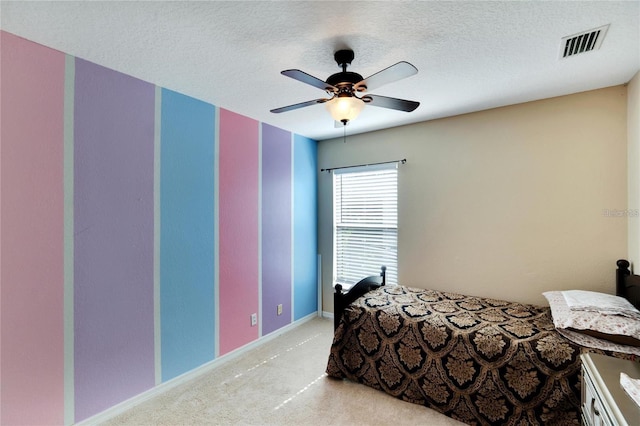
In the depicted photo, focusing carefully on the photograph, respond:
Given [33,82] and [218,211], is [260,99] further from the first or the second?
[33,82]

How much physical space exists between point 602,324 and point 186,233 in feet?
10.1

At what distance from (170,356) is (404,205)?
277 centimetres

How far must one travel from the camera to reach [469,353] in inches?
83.5

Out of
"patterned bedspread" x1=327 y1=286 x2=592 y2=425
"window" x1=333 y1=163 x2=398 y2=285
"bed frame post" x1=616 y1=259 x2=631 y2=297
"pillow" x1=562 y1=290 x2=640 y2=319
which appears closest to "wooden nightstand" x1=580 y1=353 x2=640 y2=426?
"patterned bedspread" x1=327 y1=286 x2=592 y2=425

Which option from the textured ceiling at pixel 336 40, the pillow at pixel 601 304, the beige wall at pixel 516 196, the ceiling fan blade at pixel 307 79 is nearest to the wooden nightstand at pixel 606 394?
the pillow at pixel 601 304

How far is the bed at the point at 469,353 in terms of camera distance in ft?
6.13

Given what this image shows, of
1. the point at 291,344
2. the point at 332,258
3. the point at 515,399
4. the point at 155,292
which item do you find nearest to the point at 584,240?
the point at 515,399

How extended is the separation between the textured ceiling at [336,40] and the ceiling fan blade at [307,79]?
0.28m

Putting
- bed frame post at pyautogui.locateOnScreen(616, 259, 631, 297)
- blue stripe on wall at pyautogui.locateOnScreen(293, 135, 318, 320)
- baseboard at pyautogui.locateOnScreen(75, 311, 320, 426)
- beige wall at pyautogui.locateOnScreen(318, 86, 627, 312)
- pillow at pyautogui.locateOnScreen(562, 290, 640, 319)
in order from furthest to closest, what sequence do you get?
blue stripe on wall at pyautogui.locateOnScreen(293, 135, 318, 320) < beige wall at pyautogui.locateOnScreen(318, 86, 627, 312) < bed frame post at pyautogui.locateOnScreen(616, 259, 631, 297) < baseboard at pyautogui.locateOnScreen(75, 311, 320, 426) < pillow at pyautogui.locateOnScreen(562, 290, 640, 319)

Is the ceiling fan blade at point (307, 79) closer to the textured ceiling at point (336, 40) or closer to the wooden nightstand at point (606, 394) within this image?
the textured ceiling at point (336, 40)

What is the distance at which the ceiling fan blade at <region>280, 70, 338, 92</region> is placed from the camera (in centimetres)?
158

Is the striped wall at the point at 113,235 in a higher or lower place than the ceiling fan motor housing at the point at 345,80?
lower

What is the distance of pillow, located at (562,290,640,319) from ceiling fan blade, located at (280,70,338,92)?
7.26 ft

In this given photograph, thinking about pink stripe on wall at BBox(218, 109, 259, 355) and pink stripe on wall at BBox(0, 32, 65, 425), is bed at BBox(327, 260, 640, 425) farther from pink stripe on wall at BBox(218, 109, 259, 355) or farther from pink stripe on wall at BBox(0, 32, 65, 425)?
pink stripe on wall at BBox(0, 32, 65, 425)
